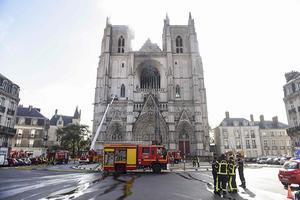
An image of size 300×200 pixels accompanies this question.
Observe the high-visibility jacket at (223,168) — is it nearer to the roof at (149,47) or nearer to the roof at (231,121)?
the roof at (149,47)

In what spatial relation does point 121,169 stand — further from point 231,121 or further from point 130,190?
point 231,121

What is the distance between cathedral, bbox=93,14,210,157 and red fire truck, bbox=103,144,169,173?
1454 centimetres

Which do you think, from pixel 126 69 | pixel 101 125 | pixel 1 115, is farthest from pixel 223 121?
pixel 1 115

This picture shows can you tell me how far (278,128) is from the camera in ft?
159

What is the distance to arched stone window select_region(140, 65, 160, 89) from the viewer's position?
39938mm

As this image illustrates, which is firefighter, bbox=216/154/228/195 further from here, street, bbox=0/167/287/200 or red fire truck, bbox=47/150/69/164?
red fire truck, bbox=47/150/69/164

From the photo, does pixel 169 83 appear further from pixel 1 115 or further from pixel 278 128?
pixel 278 128

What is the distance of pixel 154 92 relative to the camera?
37.1 metres

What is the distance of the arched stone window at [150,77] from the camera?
3994 cm

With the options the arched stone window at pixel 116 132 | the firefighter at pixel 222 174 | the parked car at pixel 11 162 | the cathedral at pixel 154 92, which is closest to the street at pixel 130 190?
the firefighter at pixel 222 174

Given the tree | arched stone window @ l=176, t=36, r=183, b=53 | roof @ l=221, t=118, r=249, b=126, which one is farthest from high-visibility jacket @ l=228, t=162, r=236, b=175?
the tree

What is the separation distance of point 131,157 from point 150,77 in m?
26.6

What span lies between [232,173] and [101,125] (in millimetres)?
27149

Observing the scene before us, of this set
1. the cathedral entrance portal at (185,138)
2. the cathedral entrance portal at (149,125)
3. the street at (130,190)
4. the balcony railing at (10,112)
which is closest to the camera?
the street at (130,190)
